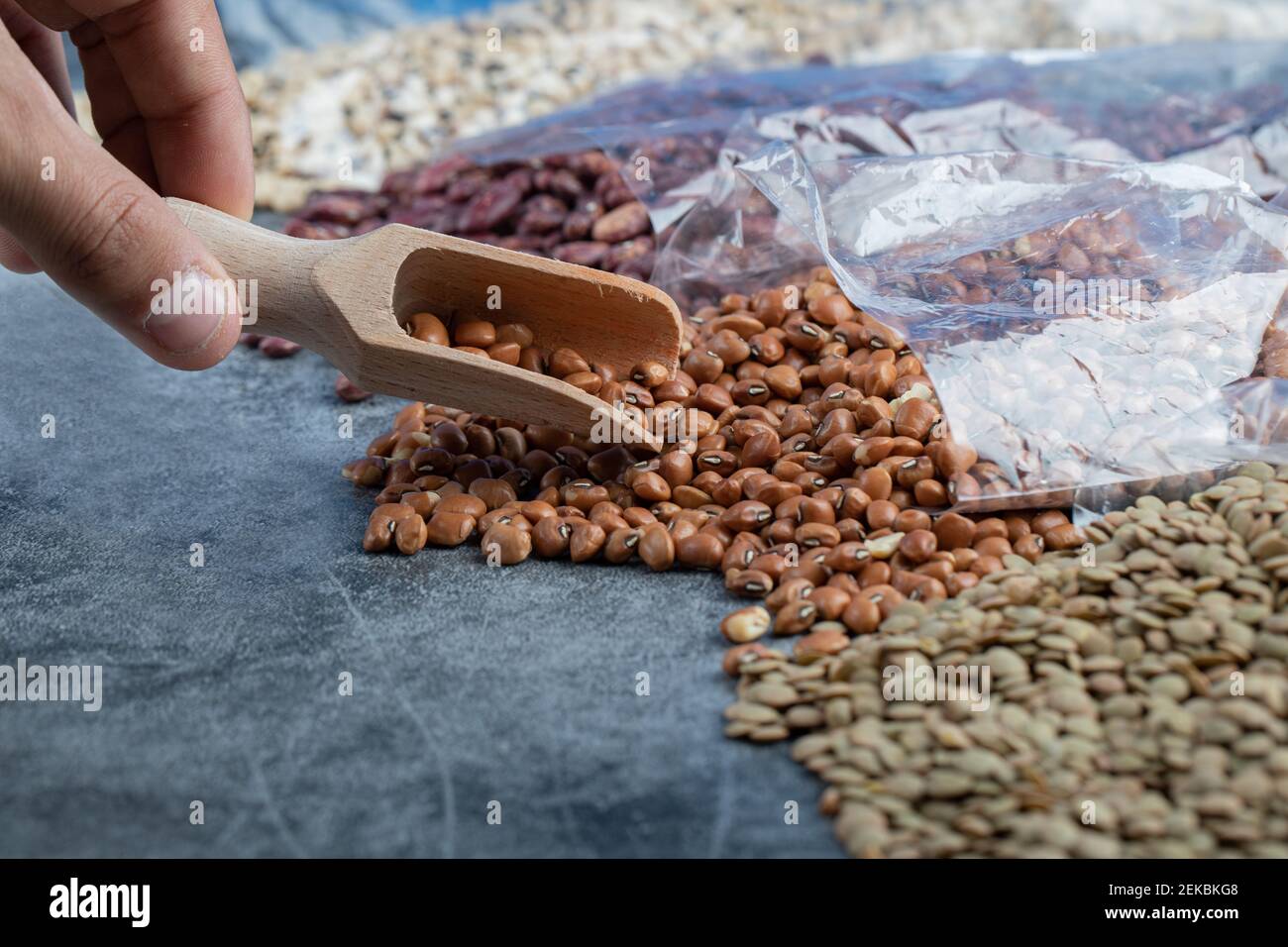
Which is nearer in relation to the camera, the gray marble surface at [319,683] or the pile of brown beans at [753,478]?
the gray marble surface at [319,683]

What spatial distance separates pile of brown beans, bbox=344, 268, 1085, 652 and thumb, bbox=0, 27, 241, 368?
344 mm

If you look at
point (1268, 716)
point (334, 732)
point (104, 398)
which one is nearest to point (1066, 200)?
point (1268, 716)

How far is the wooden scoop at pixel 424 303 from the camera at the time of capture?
59.1 inches

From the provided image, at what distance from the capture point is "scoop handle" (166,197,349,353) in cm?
152

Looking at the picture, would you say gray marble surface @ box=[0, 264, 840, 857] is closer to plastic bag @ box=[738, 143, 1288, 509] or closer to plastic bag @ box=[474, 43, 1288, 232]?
plastic bag @ box=[738, 143, 1288, 509]

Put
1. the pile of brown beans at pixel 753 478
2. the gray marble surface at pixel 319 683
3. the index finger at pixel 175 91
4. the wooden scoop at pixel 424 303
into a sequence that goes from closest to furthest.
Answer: the gray marble surface at pixel 319 683, the pile of brown beans at pixel 753 478, the wooden scoop at pixel 424 303, the index finger at pixel 175 91

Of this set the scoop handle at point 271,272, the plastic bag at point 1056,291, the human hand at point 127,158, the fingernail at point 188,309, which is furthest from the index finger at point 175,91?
the plastic bag at point 1056,291

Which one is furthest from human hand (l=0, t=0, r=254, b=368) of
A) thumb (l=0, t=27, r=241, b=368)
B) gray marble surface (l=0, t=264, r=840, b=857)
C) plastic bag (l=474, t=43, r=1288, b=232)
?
plastic bag (l=474, t=43, r=1288, b=232)

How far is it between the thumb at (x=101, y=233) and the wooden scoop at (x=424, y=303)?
0.17 m

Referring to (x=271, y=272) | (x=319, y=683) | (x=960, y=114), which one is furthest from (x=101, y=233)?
(x=960, y=114)

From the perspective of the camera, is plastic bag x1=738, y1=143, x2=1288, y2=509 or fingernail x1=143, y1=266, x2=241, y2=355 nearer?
fingernail x1=143, y1=266, x2=241, y2=355

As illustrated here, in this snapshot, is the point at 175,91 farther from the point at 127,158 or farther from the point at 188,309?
the point at 188,309

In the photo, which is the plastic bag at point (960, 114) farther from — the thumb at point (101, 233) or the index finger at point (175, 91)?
the thumb at point (101, 233)

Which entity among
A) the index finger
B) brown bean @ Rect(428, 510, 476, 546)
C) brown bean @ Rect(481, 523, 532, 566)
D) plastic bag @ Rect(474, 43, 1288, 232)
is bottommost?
brown bean @ Rect(481, 523, 532, 566)
